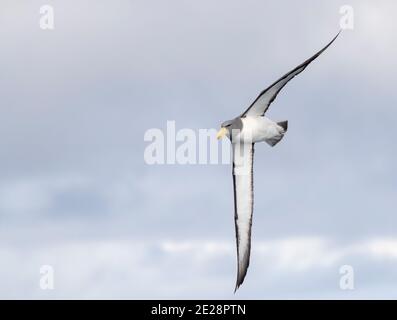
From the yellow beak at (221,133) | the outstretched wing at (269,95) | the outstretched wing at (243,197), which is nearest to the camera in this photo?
the outstretched wing at (269,95)

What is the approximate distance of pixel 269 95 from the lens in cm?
3148

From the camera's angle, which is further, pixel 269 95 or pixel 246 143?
pixel 246 143

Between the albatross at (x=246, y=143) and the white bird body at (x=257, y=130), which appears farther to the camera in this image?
the white bird body at (x=257, y=130)

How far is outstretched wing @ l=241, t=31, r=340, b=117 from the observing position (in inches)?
1160

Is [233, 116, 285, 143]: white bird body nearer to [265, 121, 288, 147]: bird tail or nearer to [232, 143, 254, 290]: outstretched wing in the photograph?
[265, 121, 288, 147]: bird tail

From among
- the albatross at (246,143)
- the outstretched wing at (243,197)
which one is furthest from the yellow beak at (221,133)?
the outstretched wing at (243,197)

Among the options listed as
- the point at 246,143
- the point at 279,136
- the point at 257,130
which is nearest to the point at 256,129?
the point at 257,130

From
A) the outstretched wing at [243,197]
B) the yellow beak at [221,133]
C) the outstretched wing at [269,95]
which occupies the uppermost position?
the outstretched wing at [269,95]

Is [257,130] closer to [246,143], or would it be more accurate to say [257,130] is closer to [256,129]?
[256,129]

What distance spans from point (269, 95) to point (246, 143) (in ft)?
9.67

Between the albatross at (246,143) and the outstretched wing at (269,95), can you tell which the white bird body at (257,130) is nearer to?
the albatross at (246,143)

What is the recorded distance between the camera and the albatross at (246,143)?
31969mm

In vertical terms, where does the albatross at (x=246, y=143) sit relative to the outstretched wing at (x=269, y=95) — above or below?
below

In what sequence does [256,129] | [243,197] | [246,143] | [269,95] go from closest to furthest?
[269,95] → [256,129] → [246,143] → [243,197]
